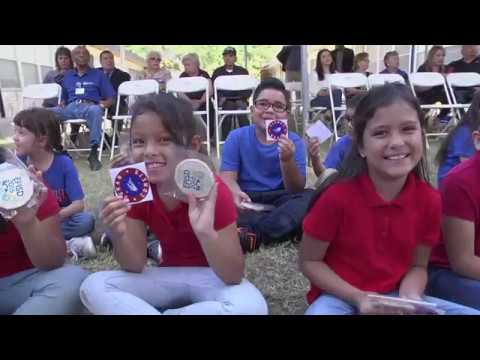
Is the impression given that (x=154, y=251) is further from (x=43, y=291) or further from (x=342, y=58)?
(x=342, y=58)

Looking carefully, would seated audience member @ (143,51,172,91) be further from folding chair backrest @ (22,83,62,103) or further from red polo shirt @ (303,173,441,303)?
red polo shirt @ (303,173,441,303)

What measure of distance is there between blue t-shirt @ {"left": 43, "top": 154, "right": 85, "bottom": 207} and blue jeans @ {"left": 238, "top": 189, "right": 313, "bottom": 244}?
1.06 meters

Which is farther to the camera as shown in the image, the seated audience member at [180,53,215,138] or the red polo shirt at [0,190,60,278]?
the seated audience member at [180,53,215,138]

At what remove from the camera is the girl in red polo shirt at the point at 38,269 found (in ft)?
5.37

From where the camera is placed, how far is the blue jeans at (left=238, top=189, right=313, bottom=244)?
276 cm

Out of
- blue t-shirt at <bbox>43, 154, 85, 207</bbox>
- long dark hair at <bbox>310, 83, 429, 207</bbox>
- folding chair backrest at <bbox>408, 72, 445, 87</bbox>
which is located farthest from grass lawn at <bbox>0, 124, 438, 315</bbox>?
folding chair backrest at <bbox>408, 72, 445, 87</bbox>

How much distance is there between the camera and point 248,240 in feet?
8.98

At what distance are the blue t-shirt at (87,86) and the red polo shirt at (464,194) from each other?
555 centimetres

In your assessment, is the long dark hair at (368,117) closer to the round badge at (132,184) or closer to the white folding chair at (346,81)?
the round badge at (132,184)

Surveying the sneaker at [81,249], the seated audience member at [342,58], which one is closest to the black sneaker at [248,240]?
the sneaker at [81,249]

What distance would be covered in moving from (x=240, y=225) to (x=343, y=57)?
5306 mm

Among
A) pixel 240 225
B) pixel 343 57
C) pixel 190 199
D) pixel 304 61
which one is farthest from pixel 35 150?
pixel 343 57

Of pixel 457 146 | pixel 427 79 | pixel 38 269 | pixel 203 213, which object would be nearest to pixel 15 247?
pixel 38 269

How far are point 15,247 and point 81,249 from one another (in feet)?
3.12
